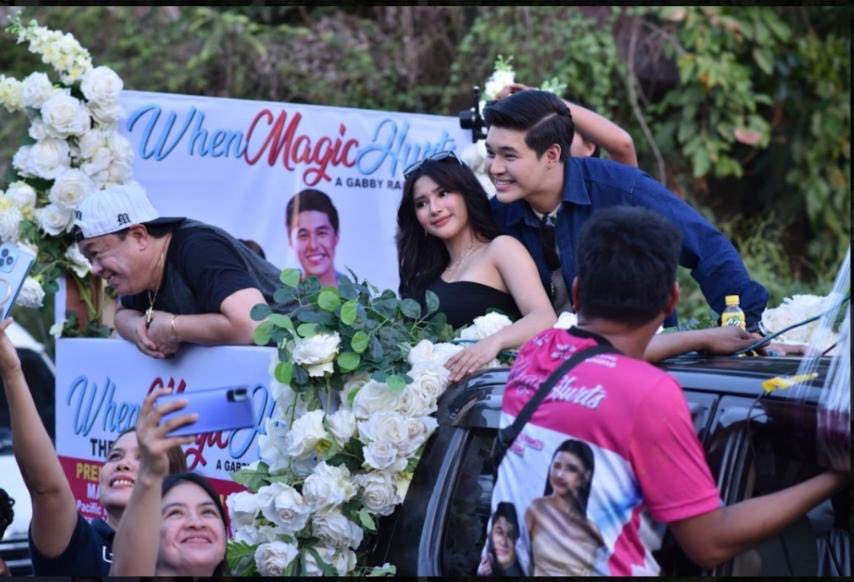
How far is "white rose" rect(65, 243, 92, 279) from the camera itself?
5.93 metres

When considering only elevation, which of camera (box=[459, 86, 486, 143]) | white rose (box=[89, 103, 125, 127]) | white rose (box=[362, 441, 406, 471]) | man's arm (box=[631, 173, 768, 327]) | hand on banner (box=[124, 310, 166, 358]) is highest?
white rose (box=[89, 103, 125, 127])

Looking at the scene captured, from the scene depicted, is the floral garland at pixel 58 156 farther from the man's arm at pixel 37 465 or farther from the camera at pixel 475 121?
the man's arm at pixel 37 465

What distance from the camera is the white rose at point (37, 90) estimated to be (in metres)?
5.87

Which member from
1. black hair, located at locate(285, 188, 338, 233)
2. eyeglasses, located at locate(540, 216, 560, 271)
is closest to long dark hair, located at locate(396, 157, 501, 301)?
eyeglasses, located at locate(540, 216, 560, 271)

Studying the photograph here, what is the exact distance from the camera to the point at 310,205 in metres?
7.07

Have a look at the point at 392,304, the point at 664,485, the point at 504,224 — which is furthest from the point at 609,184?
the point at 664,485

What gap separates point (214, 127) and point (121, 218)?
1.94 m

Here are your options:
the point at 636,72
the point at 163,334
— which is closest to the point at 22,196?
the point at 163,334

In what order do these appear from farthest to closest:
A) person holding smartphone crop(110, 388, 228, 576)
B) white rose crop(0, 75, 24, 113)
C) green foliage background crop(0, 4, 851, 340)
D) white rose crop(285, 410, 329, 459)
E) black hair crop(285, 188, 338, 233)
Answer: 1. green foliage background crop(0, 4, 851, 340)
2. black hair crop(285, 188, 338, 233)
3. white rose crop(0, 75, 24, 113)
4. white rose crop(285, 410, 329, 459)
5. person holding smartphone crop(110, 388, 228, 576)

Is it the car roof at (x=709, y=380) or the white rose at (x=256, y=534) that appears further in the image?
the white rose at (x=256, y=534)

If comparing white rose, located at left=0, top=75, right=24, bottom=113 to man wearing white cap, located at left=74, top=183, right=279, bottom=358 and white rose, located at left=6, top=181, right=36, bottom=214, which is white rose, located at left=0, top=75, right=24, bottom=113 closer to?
white rose, located at left=6, top=181, right=36, bottom=214

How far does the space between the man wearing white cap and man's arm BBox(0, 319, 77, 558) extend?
1348 millimetres

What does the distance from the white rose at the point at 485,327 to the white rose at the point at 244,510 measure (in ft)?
2.60

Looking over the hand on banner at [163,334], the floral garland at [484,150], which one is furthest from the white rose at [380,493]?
the floral garland at [484,150]
